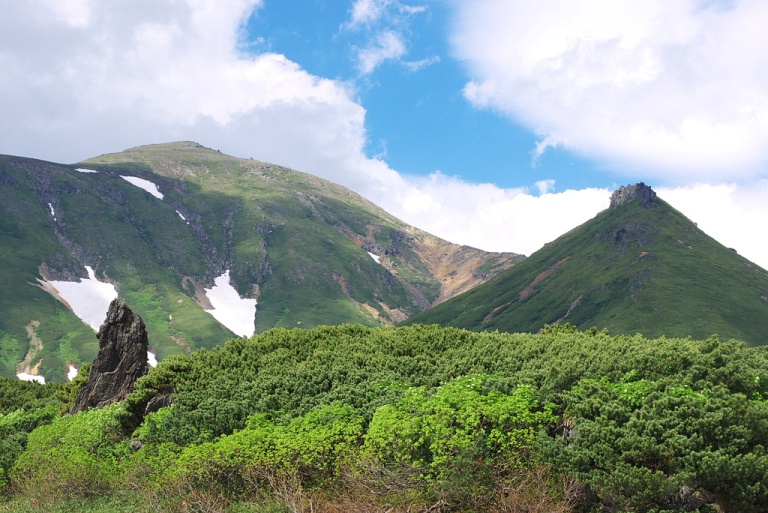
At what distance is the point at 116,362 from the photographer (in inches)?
1140

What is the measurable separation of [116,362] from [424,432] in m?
19.8

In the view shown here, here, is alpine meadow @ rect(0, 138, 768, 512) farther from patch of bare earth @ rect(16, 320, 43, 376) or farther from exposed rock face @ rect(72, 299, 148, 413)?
patch of bare earth @ rect(16, 320, 43, 376)

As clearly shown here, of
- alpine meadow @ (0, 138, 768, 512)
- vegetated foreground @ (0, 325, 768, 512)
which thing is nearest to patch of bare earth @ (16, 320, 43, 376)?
alpine meadow @ (0, 138, 768, 512)

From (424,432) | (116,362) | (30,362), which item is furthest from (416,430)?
(30,362)

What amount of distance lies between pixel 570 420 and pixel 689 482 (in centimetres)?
326

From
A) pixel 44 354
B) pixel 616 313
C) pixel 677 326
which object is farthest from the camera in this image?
pixel 44 354

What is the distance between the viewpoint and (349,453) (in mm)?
16062

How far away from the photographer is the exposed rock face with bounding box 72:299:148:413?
90.5 feet

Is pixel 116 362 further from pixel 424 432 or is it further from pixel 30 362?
pixel 30 362

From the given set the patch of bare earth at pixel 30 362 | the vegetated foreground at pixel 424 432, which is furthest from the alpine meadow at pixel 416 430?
the patch of bare earth at pixel 30 362

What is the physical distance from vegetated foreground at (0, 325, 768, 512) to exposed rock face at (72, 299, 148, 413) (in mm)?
3519

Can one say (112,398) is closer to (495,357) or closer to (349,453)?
(349,453)

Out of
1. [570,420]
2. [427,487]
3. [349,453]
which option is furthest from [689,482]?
[349,453]

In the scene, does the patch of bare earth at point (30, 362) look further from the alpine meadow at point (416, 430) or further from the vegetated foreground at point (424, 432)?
the vegetated foreground at point (424, 432)
